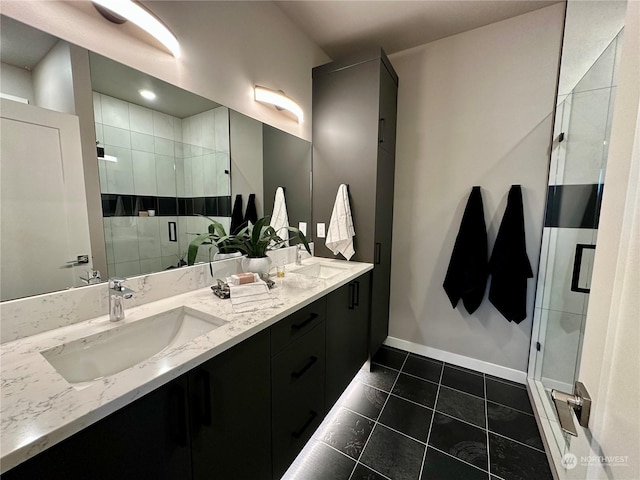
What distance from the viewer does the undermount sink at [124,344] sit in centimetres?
79

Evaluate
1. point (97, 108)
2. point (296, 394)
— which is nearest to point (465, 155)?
point (296, 394)

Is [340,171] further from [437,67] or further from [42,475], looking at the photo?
[42,475]

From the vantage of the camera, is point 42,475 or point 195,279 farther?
point 195,279

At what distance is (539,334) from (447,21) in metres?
2.40

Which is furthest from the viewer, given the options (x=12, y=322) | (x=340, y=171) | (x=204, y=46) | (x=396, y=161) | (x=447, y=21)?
(x=396, y=161)

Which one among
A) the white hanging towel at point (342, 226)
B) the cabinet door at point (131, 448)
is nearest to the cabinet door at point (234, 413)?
the cabinet door at point (131, 448)

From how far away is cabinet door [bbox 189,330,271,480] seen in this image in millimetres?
759

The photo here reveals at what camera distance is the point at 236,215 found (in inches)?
62.1

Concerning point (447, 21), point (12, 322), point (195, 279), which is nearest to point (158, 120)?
point (195, 279)

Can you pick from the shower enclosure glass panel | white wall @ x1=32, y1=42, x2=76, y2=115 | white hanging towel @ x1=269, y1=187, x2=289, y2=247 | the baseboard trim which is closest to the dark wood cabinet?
white hanging towel @ x1=269, y1=187, x2=289, y2=247

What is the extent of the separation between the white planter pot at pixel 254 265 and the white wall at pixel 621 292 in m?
1.30

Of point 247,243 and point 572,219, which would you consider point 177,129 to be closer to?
point 247,243

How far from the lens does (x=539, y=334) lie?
186 cm

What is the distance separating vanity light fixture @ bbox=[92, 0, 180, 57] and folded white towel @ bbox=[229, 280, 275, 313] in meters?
1.14
